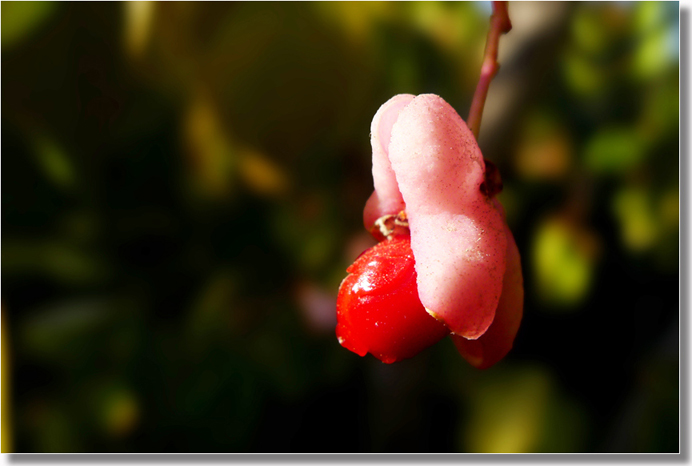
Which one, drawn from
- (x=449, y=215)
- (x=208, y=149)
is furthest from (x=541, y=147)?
(x=449, y=215)

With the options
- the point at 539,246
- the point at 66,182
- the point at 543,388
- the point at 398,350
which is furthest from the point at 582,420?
the point at 66,182

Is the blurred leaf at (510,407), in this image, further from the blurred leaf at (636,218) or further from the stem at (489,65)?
the stem at (489,65)

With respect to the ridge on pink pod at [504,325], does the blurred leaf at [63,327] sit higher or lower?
lower

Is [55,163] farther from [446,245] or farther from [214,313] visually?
[446,245]

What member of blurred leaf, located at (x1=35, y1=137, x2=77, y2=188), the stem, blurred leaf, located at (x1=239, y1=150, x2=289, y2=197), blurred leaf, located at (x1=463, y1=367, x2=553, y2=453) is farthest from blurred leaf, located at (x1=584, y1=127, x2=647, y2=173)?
blurred leaf, located at (x1=35, y1=137, x2=77, y2=188)

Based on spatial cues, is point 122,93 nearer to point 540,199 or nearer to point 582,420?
point 540,199

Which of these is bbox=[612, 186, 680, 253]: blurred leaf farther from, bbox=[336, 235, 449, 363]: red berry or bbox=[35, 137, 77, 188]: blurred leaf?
bbox=[35, 137, 77, 188]: blurred leaf

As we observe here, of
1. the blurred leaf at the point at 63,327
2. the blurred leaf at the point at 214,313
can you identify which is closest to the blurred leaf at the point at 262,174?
the blurred leaf at the point at 214,313
